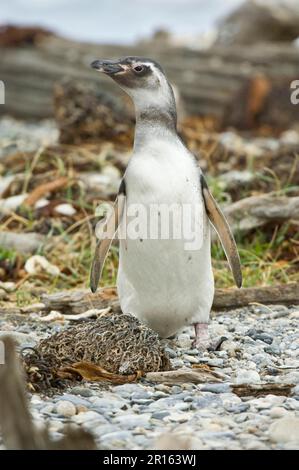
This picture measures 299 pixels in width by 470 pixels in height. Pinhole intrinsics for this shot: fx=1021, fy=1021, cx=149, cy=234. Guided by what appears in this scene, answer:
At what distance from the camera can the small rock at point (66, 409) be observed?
13.5 ft

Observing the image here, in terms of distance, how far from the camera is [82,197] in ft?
26.3

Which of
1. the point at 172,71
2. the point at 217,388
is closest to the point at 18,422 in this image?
the point at 217,388

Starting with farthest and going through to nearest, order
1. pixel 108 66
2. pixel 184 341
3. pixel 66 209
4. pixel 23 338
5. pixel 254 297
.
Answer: pixel 66 209, pixel 254 297, pixel 184 341, pixel 23 338, pixel 108 66

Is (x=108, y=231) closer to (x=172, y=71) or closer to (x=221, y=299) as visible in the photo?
(x=221, y=299)

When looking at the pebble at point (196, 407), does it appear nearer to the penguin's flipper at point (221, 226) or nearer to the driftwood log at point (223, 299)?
the penguin's flipper at point (221, 226)

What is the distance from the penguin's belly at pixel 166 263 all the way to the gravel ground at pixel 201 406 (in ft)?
0.70

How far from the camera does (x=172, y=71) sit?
1396 cm

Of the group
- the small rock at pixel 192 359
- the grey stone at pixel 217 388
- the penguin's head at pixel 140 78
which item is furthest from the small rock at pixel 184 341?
the penguin's head at pixel 140 78

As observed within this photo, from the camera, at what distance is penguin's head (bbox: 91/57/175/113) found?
5.17 m

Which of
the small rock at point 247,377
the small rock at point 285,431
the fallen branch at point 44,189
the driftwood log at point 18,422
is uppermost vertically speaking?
the driftwood log at point 18,422

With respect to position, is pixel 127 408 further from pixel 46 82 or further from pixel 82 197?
pixel 46 82

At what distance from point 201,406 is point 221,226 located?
1.42 meters

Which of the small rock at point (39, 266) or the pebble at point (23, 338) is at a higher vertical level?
the pebble at point (23, 338)

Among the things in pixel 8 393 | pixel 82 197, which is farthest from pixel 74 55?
pixel 8 393
